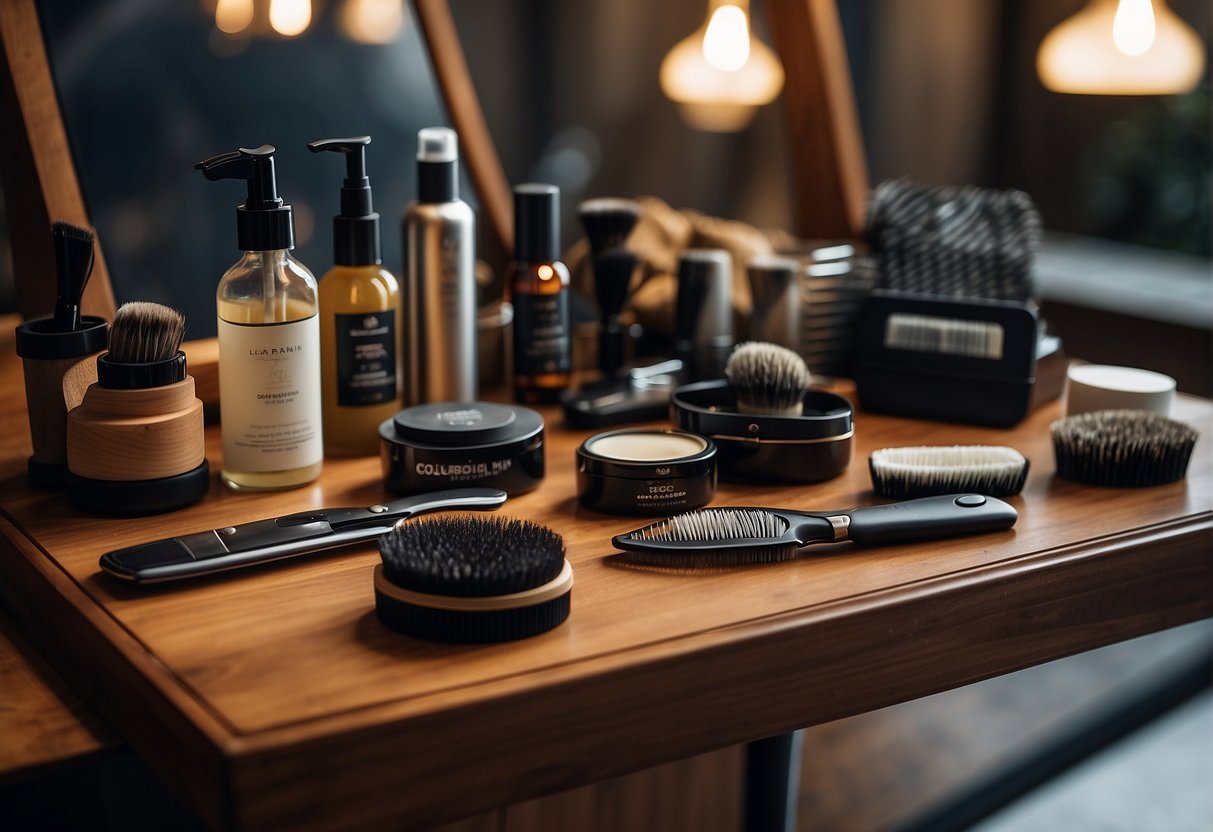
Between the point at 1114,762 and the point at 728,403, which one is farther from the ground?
the point at 728,403

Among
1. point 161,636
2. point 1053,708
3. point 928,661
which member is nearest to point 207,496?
point 161,636

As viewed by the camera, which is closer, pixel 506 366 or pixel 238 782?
pixel 238 782

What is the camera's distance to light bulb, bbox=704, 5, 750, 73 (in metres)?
1.63

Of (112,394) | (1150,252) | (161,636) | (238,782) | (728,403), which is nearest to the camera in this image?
(238,782)

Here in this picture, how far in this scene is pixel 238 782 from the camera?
1.70 feet

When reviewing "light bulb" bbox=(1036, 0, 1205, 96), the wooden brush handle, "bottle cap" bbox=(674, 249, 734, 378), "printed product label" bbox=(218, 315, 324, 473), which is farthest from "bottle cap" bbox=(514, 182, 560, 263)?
"light bulb" bbox=(1036, 0, 1205, 96)

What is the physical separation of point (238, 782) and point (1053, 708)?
63.0 inches

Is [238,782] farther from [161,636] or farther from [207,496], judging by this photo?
[207,496]

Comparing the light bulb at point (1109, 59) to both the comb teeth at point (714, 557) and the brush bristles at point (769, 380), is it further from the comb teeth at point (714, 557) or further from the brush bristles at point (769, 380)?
the comb teeth at point (714, 557)

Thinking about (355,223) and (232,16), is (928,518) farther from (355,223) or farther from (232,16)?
(232,16)

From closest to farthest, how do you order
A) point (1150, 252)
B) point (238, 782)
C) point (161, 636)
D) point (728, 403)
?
1. point (238, 782)
2. point (161, 636)
3. point (728, 403)
4. point (1150, 252)

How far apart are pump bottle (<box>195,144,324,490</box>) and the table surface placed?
1.1 inches

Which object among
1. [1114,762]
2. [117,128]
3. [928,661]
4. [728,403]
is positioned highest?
[117,128]

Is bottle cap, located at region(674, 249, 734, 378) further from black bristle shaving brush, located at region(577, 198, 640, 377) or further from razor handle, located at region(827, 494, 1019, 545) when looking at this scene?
razor handle, located at region(827, 494, 1019, 545)
